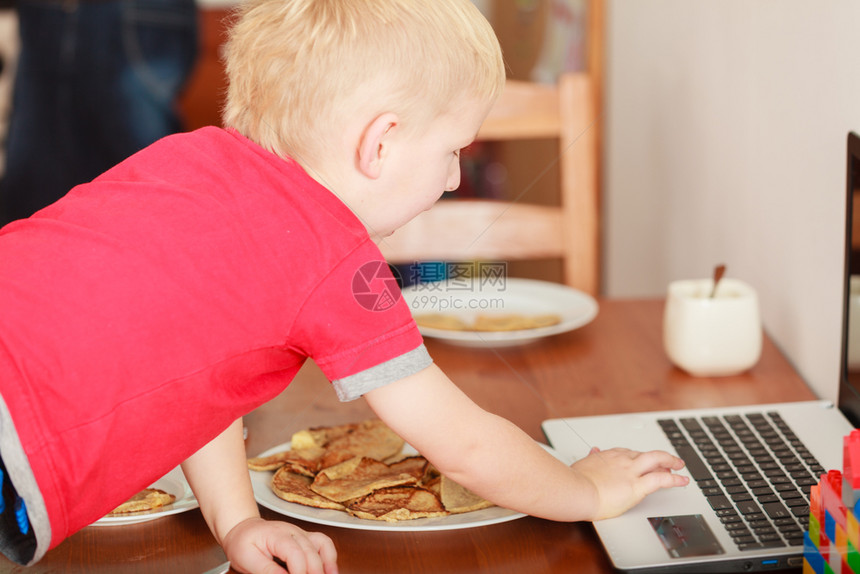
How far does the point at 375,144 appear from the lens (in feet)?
2.31

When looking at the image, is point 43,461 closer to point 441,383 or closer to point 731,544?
point 441,383

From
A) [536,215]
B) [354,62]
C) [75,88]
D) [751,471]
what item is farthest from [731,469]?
[75,88]

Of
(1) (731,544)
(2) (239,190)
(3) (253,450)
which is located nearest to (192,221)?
(2) (239,190)

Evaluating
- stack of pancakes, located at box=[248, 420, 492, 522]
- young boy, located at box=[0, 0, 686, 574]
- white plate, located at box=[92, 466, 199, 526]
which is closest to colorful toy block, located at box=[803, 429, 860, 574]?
young boy, located at box=[0, 0, 686, 574]

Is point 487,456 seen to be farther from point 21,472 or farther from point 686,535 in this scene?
point 21,472

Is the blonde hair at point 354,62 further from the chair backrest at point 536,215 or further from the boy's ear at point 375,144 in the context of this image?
the chair backrest at point 536,215

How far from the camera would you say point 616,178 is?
79.4 inches

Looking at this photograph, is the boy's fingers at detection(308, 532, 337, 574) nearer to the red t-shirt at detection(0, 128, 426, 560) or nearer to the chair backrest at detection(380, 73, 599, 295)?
the red t-shirt at detection(0, 128, 426, 560)

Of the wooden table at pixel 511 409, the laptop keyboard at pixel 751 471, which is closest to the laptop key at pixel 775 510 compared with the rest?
the laptop keyboard at pixel 751 471

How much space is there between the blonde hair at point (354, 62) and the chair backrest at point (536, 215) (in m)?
0.72

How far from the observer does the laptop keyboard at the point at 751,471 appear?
69cm

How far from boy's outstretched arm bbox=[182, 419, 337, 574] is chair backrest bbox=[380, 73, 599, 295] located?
27.1 inches

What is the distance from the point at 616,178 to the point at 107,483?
1514 millimetres

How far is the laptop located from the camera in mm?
666
